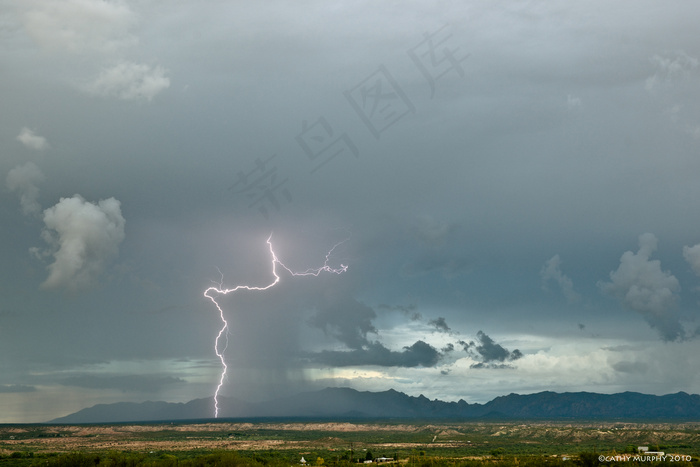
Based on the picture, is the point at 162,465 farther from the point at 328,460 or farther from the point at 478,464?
the point at 478,464

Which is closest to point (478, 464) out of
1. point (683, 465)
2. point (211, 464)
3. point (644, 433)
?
point (683, 465)

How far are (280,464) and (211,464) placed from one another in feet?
37.3

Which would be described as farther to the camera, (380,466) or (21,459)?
(21,459)

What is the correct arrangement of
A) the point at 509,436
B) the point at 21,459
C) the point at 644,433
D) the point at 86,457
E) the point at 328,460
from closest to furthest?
1. the point at 86,457
2. the point at 328,460
3. the point at 21,459
4. the point at 644,433
5. the point at 509,436

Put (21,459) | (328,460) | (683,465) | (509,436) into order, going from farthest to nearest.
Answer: (509,436) < (21,459) < (328,460) < (683,465)

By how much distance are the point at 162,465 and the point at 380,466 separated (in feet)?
93.5

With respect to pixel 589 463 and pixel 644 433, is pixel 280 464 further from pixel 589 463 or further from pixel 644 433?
pixel 644 433

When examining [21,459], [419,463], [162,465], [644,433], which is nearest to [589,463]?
[419,463]

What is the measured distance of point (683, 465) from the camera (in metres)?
70.7

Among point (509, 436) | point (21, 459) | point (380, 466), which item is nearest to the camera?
point (380, 466)

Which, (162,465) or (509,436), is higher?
(162,465)

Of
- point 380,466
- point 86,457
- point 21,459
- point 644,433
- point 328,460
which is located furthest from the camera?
Answer: point 644,433

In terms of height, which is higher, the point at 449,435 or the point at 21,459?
the point at 21,459

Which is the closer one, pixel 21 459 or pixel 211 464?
pixel 211 464
